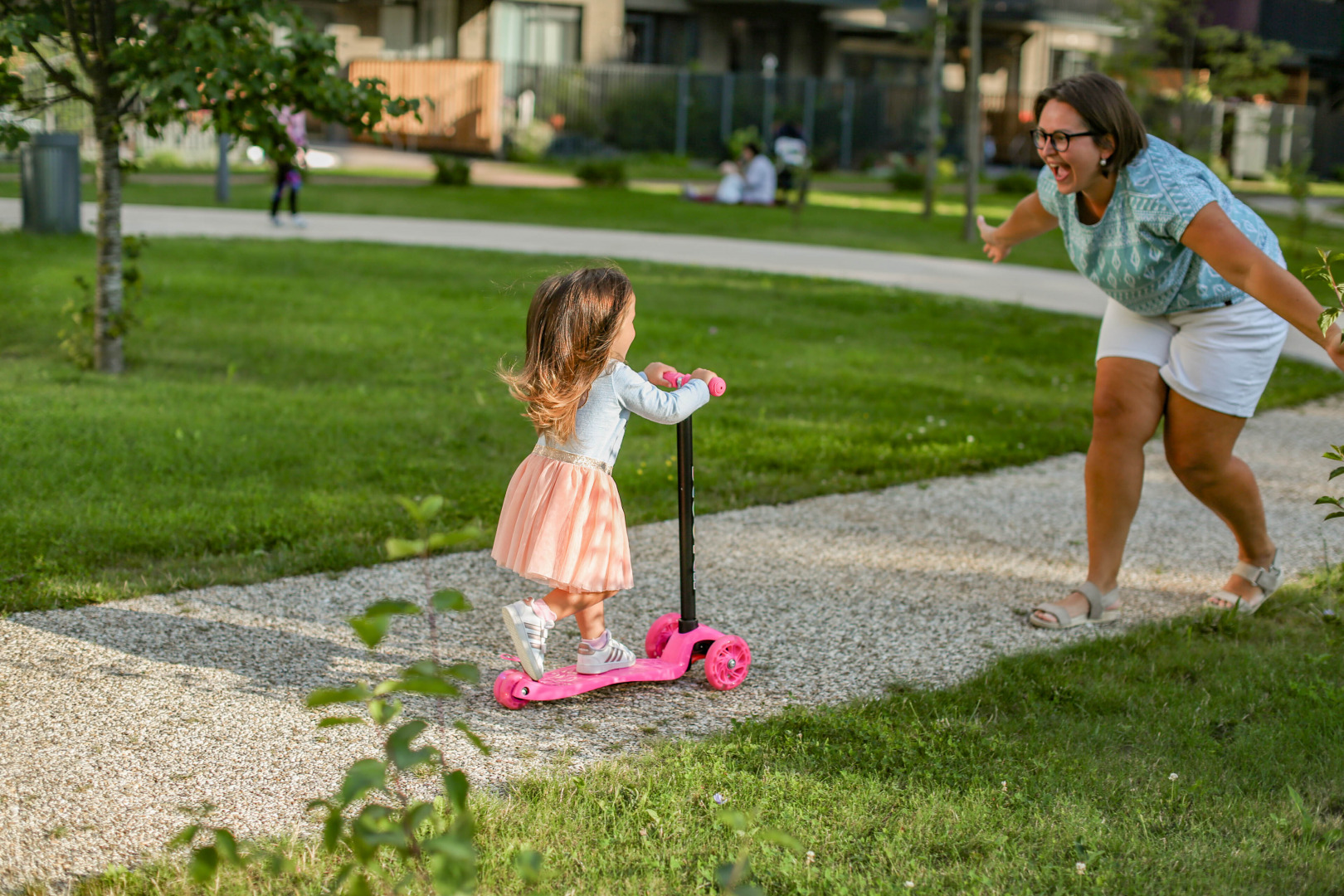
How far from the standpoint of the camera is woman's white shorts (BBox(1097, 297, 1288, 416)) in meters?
4.08

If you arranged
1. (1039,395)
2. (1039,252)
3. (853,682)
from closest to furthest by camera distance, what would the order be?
1. (853,682)
2. (1039,395)
3. (1039,252)

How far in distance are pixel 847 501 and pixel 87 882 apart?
384 cm

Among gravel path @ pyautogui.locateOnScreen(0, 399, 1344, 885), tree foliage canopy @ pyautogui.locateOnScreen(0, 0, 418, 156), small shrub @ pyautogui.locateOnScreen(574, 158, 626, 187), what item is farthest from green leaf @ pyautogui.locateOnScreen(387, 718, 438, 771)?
small shrub @ pyautogui.locateOnScreen(574, 158, 626, 187)

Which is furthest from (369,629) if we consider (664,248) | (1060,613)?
(664,248)

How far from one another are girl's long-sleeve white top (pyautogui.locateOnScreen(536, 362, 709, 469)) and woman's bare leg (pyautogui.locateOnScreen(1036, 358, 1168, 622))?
5.29 ft

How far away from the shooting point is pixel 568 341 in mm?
3311

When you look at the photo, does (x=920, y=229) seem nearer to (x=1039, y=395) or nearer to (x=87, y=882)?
(x=1039, y=395)

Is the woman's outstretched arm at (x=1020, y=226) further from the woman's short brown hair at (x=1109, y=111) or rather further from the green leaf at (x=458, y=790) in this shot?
the green leaf at (x=458, y=790)

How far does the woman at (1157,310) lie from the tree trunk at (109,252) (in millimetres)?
4593

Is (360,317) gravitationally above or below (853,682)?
above

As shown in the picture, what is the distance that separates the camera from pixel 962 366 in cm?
874

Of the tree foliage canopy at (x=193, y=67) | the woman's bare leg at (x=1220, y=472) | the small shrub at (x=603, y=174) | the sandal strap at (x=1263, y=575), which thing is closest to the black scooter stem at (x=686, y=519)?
the woman's bare leg at (x=1220, y=472)

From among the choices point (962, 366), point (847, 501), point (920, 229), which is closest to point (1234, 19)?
point (920, 229)

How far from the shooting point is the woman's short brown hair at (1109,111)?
3838mm
